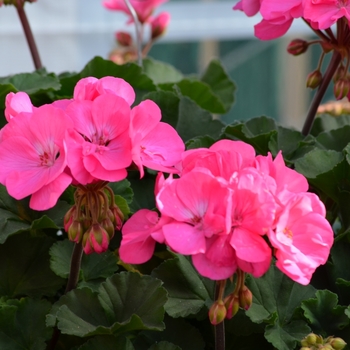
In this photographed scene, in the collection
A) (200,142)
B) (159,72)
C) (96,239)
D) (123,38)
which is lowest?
(123,38)

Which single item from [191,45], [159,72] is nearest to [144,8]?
[159,72]

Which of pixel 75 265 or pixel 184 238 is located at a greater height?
pixel 184 238

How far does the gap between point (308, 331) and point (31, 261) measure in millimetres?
314

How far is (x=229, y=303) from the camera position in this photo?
480 millimetres

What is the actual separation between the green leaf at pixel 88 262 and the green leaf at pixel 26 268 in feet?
0.10

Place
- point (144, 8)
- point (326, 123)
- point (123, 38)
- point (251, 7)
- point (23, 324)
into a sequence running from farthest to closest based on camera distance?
point (123, 38)
point (144, 8)
point (326, 123)
point (251, 7)
point (23, 324)

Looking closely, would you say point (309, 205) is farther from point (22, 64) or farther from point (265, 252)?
point (22, 64)

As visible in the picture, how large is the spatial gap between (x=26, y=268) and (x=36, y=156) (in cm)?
25

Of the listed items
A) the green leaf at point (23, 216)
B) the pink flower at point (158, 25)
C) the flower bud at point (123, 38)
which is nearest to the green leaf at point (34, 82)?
the green leaf at point (23, 216)

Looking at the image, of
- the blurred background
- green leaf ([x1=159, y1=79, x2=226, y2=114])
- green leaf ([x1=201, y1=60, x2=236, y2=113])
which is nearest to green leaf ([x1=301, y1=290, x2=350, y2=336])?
green leaf ([x1=159, y1=79, x2=226, y2=114])

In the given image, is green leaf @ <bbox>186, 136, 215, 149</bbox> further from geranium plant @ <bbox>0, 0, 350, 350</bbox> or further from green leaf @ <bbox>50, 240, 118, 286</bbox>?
green leaf @ <bbox>50, 240, 118, 286</bbox>

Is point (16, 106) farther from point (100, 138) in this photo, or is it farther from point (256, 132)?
point (256, 132)

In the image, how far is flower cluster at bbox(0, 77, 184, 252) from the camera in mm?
475

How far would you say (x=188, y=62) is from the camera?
433 cm
